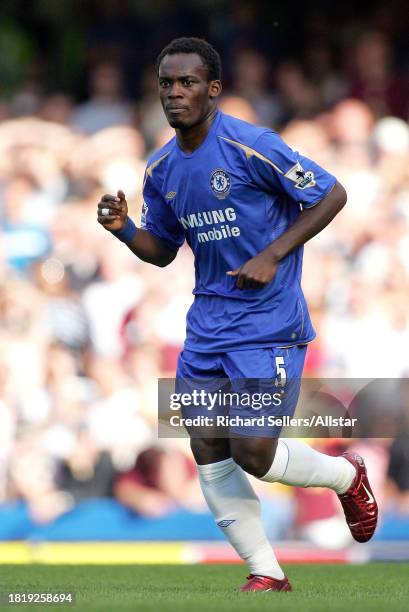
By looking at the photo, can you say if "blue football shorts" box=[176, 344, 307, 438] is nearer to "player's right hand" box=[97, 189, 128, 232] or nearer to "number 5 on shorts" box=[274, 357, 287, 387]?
"number 5 on shorts" box=[274, 357, 287, 387]

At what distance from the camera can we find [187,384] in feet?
17.9

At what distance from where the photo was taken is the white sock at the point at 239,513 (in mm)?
5422

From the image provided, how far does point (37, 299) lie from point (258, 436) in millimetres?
4463

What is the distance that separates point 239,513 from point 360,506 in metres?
0.57

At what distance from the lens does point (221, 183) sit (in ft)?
17.5

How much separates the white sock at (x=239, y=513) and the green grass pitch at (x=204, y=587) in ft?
0.55

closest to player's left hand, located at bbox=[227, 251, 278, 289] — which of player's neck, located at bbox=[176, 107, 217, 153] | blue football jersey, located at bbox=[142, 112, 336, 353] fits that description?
blue football jersey, located at bbox=[142, 112, 336, 353]

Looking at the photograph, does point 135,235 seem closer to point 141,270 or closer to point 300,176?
point 300,176

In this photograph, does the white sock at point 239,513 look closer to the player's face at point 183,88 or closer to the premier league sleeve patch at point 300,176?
the premier league sleeve patch at point 300,176

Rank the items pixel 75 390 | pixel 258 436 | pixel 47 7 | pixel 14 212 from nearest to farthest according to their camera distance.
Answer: pixel 258 436
pixel 75 390
pixel 14 212
pixel 47 7

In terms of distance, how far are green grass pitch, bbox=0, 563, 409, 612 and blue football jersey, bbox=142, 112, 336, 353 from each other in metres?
1.03

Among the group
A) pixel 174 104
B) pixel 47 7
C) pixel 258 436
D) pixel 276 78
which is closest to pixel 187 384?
pixel 258 436

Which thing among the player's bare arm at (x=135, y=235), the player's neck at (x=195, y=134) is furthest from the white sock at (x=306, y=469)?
the player's neck at (x=195, y=134)

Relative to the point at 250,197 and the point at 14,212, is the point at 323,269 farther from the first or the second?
the point at 250,197
